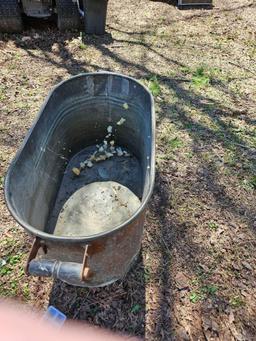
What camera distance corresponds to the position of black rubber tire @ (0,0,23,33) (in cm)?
396

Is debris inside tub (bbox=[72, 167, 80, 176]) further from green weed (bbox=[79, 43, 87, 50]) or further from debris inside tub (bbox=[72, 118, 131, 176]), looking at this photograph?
green weed (bbox=[79, 43, 87, 50])

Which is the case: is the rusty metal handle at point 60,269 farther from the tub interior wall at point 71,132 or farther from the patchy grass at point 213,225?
the patchy grass at point 213,225

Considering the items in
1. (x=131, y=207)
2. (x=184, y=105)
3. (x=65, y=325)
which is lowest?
(x=65, y=325)

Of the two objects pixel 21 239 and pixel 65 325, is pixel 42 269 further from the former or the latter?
pixel 21 239

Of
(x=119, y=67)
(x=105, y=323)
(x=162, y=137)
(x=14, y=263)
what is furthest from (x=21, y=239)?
(x=119, y=67)

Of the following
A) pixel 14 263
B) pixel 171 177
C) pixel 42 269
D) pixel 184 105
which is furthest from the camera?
pixel 184 105

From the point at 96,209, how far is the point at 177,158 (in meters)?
0.90

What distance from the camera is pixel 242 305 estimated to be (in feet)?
6.82

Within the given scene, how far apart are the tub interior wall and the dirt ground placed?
41 centimetres

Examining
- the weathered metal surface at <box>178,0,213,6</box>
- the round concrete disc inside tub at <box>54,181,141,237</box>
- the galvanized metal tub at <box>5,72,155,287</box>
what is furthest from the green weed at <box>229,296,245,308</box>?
the weathered metal surface at <box>178,0,213,6</box>

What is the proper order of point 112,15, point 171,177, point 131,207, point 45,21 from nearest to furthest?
1. point 131,207
2. point 171,177
3. point 45,21
4. point 112,15

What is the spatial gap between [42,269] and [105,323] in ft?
2.35

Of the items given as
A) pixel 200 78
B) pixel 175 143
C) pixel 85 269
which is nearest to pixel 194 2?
pixel 200 78

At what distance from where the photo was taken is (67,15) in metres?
4.14
